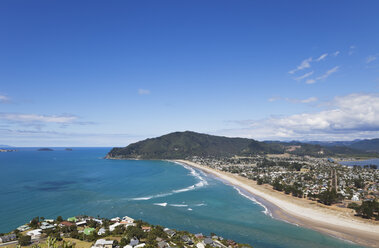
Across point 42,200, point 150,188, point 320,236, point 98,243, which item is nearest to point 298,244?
point 320,236

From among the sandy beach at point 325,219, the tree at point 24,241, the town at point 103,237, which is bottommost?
the sandy beach at point 325,219

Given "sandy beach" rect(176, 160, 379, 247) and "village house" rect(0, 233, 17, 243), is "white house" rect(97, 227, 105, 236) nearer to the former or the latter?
"village house" rect(0, 233, 17, 243)

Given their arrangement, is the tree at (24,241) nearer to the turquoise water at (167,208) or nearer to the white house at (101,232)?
the white house at (101,232)

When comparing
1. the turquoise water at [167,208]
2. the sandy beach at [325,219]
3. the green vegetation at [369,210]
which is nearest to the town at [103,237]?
the turquoise water at [167,208]

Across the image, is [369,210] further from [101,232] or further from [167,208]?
[101,232]

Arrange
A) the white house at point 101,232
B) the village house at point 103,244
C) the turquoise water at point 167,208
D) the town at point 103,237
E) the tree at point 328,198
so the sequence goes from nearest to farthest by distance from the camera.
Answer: the village house at point 103,244, the town at point 103,237, the white house at point 101,232, the turquoise water at point 167,208, the tree at point 328,198

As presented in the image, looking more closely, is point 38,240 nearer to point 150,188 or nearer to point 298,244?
point 298,244
